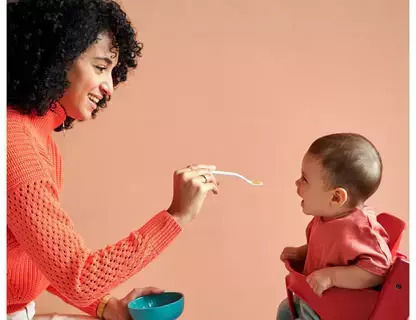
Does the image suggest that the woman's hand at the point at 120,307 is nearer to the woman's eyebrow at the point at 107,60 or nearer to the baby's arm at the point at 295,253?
the baby's arm at the point at 295,253

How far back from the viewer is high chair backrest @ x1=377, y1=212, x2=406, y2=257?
1046 millimetres

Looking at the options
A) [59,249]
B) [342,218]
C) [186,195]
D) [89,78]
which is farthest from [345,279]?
[89,78]

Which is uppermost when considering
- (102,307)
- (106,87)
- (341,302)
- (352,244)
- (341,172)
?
(106,87)

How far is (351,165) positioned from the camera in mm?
1012

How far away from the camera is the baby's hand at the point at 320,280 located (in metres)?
0.96

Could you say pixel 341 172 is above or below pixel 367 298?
above

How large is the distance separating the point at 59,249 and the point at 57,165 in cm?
30

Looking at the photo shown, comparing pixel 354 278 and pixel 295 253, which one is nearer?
pixel 354 278

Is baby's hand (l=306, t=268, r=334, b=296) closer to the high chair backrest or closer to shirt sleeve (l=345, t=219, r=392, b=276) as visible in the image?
shirt sleeve (l=345, t=219, r=392, b=276)

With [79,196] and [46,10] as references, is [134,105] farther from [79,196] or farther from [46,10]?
[46,10]

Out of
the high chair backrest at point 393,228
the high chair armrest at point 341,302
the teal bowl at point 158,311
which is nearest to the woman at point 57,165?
the teal bowl at point 158,311

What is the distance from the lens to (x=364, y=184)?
1019mm

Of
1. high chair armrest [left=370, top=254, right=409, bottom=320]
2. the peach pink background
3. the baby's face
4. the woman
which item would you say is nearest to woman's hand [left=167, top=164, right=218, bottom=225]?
the woman

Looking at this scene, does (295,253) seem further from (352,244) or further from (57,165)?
(57,165)
